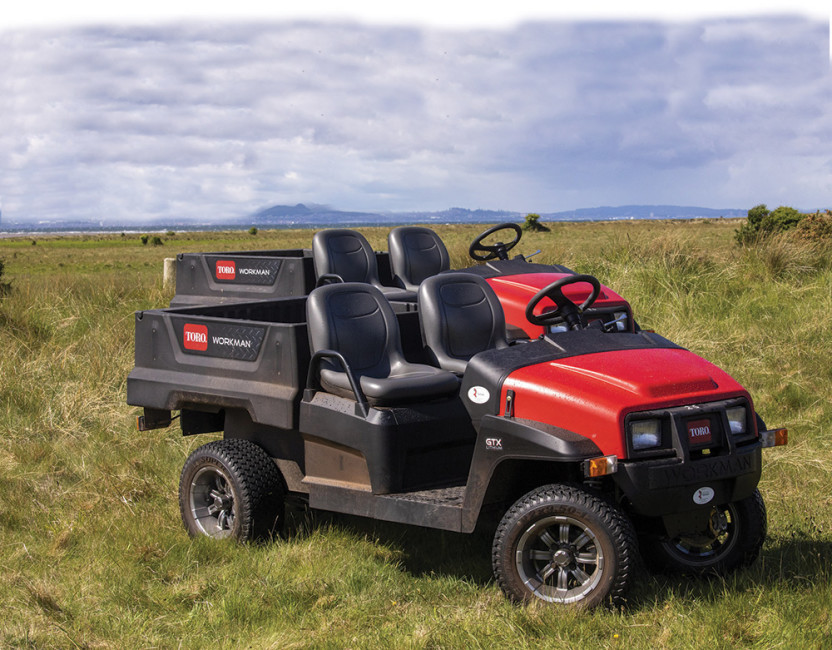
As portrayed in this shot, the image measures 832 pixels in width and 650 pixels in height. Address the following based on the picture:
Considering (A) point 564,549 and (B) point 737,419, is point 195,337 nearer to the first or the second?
(A) point 564,549

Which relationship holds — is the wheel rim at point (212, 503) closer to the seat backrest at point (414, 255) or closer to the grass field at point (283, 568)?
the grass field at point (283, 568)

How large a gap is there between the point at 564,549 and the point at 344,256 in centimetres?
530

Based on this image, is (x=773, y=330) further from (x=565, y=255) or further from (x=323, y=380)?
(x=323, y=380)

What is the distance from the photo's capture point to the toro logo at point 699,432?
167 inches

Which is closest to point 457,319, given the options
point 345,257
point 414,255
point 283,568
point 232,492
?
point 232,492

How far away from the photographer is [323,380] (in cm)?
512

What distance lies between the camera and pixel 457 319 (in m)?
5.71

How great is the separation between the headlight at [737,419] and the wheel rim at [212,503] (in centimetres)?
281

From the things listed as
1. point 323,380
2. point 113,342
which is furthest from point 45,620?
point 113,342

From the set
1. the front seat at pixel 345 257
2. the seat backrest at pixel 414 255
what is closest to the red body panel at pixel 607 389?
the front seat at pixel 345 257

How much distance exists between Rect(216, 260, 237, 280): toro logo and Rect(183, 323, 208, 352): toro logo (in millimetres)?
3773

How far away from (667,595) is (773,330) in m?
7.23

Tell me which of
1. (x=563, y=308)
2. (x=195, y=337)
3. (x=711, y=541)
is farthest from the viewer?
(x=195, y=337)

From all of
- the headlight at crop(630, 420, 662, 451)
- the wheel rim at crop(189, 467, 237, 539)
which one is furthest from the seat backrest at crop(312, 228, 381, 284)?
the headlight at crop(630, 420, 662, 451)
